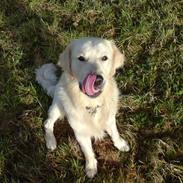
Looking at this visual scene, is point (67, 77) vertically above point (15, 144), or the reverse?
point (67, 77)

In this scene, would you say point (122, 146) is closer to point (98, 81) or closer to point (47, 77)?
point (98, 81)

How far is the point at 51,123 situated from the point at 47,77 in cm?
55

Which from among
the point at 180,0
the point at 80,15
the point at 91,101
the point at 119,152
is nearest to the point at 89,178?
the point at 119,152

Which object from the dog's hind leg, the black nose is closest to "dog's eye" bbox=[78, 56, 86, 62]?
the black nose

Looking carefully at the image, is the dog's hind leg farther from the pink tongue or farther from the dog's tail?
the pink tongue

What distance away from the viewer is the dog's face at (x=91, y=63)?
3.60m

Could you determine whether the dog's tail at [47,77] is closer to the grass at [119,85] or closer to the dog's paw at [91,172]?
the grass at [119,85]

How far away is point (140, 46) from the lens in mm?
5043

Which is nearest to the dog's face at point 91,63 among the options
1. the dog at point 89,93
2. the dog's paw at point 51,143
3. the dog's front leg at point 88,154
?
the dog at point 89,93

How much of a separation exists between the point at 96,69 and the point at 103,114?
537 millimetres

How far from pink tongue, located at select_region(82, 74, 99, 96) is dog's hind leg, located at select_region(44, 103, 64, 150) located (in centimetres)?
60

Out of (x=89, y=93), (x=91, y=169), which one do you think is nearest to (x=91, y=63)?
(x=89, y=93)

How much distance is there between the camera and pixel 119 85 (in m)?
4.70

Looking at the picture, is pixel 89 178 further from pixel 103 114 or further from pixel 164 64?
pixel 164 64
